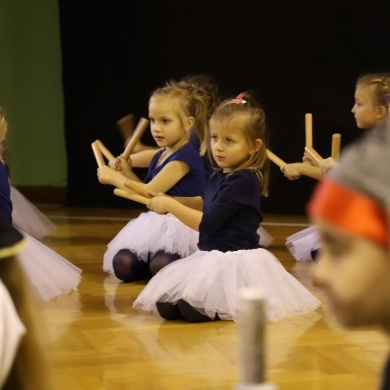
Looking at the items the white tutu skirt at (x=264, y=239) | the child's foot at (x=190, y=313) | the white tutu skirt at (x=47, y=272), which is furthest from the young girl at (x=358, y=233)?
the white tutu skirt at (x=264, y=239)

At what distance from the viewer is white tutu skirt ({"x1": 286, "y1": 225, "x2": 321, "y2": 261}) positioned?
3.98 m

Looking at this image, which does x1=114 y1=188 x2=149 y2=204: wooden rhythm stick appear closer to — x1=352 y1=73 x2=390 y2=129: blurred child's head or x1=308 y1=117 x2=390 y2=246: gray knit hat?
x1=352 y1=73 x2=390 y2=129: blurred child's head

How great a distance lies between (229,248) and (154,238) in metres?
0.70

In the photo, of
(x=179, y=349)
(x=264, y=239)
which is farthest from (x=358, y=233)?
(x=264, y=239)

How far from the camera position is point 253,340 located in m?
0.62

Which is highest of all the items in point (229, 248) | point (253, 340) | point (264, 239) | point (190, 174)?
point (253, 340)

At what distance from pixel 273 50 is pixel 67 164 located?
1.49 metres

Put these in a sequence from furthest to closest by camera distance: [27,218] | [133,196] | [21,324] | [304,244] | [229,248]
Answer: [27,218], [304,244], [133,196], [229,248], [21,324]

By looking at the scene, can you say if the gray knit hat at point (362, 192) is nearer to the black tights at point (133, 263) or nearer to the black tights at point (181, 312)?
the black tights at point (181, 312)

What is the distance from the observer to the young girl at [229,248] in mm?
2896

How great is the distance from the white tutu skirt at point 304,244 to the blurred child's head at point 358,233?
322 cm

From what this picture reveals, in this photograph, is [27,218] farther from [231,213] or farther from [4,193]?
[231,213]

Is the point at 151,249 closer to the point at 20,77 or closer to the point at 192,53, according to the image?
the point at 192,53

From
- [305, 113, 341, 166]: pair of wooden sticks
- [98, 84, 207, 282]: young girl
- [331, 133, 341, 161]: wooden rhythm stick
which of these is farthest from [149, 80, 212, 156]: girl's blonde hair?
[331, 133, 341, 161]: wooden rhythm stick
